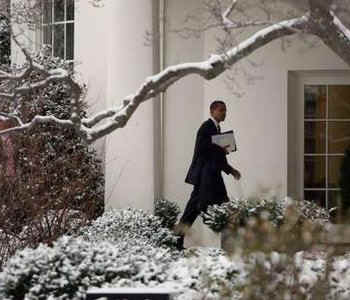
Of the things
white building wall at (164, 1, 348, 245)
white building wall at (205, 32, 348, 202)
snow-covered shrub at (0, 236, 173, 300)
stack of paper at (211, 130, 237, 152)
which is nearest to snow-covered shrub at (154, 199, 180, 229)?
white building wall at (164, 1, 348, 245)

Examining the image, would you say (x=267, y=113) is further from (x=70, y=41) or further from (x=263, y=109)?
(x=70, y=41)

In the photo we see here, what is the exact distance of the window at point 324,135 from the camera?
1489cm

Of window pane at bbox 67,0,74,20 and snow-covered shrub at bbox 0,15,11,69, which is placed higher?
window pane at bbox 67,0,74,20

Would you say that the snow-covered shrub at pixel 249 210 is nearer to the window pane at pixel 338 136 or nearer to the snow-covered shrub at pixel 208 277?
the window pane at pixel 338 136

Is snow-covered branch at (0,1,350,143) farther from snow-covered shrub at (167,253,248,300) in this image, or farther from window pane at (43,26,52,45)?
window pane at (43,26,52,45)

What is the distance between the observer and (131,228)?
42.4 feet

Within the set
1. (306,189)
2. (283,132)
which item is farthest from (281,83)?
(306,189)

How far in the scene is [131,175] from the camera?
47.7ft

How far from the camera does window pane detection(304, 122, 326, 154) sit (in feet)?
49.0

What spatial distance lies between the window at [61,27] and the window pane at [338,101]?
4.58 meters

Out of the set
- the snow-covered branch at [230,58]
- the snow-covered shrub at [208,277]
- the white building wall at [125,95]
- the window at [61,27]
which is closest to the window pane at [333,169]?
the white building wall at [125,95]

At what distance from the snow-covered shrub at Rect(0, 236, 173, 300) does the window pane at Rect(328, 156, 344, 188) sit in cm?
757

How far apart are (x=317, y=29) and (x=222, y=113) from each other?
13.8ft

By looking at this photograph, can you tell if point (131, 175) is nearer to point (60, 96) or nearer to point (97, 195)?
point (97, 195)
